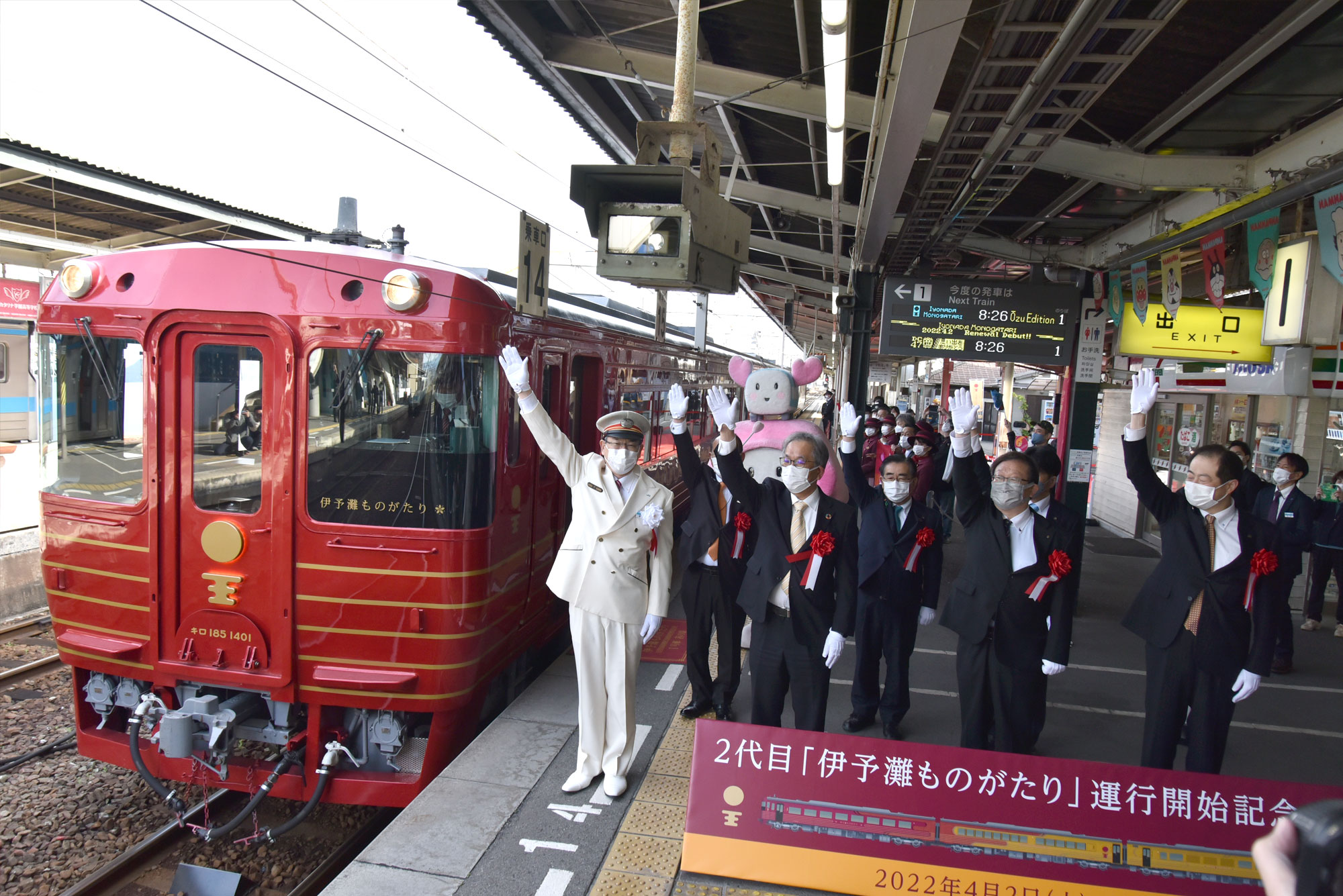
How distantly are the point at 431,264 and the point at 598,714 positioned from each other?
2484 millimetres

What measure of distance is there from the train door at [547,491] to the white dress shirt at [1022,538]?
275 cm

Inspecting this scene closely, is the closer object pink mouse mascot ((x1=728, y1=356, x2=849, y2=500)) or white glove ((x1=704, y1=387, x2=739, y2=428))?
white glove ((x1=704, y1=387, x2=739, y2=428))

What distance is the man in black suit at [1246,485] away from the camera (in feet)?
13.0

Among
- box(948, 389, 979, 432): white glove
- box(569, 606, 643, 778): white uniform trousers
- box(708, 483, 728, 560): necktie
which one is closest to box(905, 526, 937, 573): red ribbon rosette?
box(948, 389, 979, 432): white glove

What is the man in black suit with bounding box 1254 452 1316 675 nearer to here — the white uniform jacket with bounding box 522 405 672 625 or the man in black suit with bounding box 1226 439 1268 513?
the man in black suit with bounding box 1226 439 1268 513

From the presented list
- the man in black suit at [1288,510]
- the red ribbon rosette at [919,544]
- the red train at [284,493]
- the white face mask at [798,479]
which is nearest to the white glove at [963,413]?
the white face mask at [798,479]

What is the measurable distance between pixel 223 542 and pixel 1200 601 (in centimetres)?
476

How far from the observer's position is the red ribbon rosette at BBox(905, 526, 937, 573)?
4.90 m

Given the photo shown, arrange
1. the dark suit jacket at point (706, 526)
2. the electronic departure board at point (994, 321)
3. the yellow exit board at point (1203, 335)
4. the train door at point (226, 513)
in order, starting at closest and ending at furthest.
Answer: the train door at point (226, 513), the dark suit jacket at point (706, 526), the yellow exit board at point (1203, 335), the electronic departure board at point (994, 321)

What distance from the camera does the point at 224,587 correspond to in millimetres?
4242

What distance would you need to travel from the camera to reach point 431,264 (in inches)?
174

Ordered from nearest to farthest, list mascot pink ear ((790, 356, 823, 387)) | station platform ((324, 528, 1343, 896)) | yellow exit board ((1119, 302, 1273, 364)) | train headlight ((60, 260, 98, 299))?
station platform ((324, 528, 1343, 896)) → train headlight ((60, 260, 98, 299)) → mascot pink ear ((790, 356, 823, 387)) → yellow exit board ((1119, 302, 1273, 364))

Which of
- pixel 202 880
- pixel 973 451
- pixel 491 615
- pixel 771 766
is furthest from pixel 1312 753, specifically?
pixel 202 880

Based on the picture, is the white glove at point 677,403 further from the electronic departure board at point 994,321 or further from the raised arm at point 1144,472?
the electronic departure board at point 994,321
